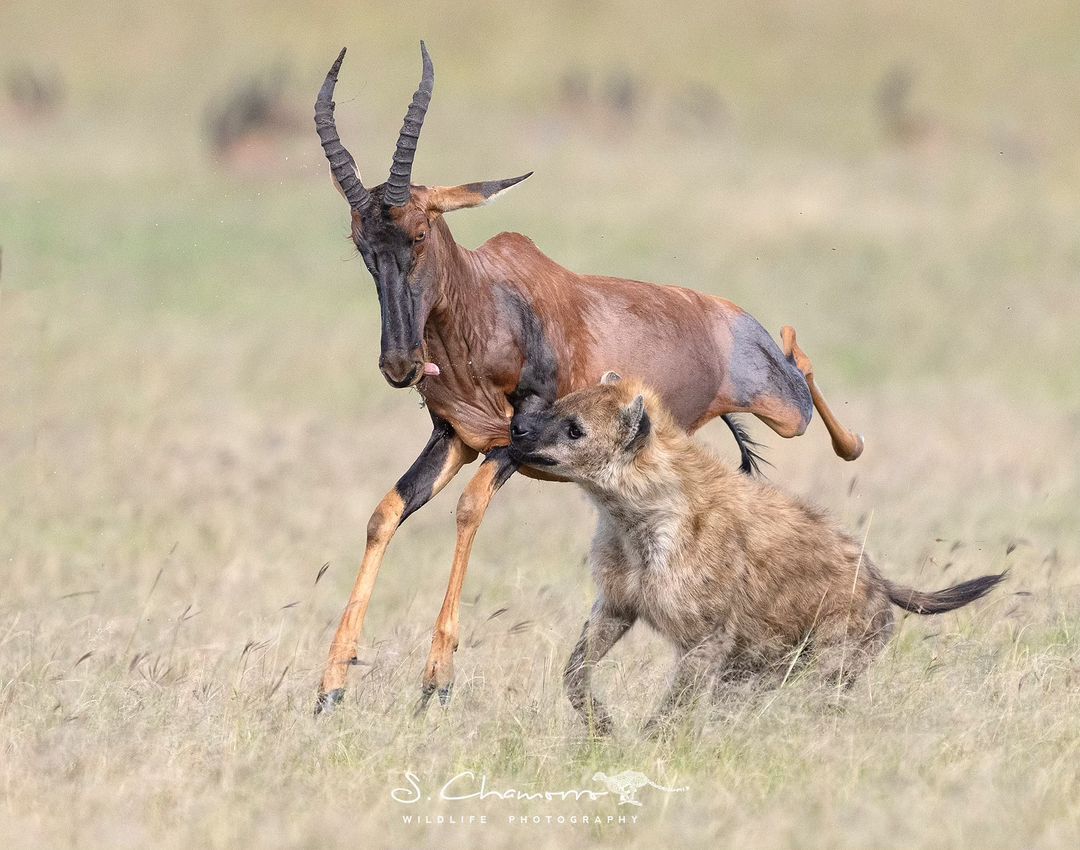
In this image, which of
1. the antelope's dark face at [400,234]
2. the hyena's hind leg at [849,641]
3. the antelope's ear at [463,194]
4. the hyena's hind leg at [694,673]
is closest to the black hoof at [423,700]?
the hyena's hind leg at [694,673]

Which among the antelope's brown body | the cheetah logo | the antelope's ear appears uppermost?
the antelope's ear

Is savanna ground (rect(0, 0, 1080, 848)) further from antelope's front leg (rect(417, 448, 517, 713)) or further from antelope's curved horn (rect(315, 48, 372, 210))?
antelope's curved horn (rect(315, 48, 372, 210))

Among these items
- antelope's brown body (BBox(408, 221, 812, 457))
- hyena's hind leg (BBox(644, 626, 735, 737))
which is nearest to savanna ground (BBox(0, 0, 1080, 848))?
hyena's hind leg (BBox(644, 626, 735, 737))

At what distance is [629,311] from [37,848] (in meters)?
4.34

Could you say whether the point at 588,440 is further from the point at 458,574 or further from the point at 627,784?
the point at 627,784

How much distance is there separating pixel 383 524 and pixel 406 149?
71.6 inches

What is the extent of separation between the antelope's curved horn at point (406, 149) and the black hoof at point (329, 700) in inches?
87.8

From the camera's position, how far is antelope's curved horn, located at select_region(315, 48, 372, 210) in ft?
25.3

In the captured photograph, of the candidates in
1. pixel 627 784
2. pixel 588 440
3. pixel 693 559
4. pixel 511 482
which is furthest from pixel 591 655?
pixel 511 482

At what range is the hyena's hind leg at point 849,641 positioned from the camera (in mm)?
8016

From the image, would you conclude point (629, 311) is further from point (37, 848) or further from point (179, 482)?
point (179, 482)

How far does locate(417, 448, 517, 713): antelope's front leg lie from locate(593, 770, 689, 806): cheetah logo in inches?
46.9

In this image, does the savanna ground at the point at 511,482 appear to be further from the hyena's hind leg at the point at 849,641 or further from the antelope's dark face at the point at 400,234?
the antelope's dark face at the point at 400,234

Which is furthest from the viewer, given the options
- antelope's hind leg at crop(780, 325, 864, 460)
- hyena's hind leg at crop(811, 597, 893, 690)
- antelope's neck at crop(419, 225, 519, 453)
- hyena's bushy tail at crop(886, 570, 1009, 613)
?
antelope's hind leg at crop(780, 325, 864, 460)
